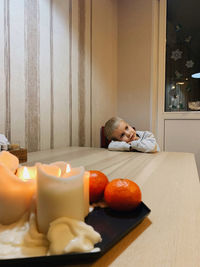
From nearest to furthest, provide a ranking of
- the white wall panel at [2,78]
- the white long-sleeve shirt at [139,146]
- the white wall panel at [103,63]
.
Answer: the white wall panel at [2,78]
the white long-sleeve shirt at [139,146]
the white wall panel at [103,63]

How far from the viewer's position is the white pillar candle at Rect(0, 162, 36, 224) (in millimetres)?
287

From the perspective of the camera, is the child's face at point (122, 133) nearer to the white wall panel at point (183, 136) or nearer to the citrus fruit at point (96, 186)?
the white wall panel at point (183, 136)

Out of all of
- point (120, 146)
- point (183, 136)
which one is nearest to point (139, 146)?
point (120, 146)

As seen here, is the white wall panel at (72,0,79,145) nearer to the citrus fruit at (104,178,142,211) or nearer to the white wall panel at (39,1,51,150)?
the white wall panel at (39,1,51,150)

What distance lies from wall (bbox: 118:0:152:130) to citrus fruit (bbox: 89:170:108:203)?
232cm

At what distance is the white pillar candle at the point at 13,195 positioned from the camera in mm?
287

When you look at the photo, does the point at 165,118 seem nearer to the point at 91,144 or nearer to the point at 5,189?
the point at 91,144

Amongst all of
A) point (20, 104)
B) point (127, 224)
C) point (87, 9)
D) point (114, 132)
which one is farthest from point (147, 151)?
point (87, 9)

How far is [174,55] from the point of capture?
2547 mm

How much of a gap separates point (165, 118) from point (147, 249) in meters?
2.47

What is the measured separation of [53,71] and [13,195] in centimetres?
141

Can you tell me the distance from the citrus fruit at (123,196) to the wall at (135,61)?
2350 millimetres

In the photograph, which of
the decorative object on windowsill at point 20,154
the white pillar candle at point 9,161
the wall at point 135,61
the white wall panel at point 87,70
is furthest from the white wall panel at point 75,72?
the white pillar candle at point 9,161

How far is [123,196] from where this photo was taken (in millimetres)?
353
